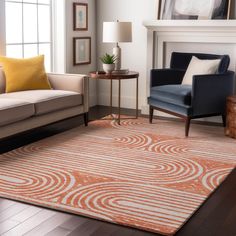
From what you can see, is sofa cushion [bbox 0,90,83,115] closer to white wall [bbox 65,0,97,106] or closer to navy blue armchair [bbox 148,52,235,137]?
navy blue armchair [bbox 148,52,235,137]

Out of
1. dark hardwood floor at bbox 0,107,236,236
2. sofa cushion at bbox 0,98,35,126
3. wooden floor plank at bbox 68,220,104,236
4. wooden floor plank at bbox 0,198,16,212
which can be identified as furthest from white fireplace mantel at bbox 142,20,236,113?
wooden floor plank at bbox 68,220,104,236

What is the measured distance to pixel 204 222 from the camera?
276cm

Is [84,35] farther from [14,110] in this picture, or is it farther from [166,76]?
[14,110]

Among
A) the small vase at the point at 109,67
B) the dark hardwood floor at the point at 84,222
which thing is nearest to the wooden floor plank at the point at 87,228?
the dark hardwood floor at the point at 84,222

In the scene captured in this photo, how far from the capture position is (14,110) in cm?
412

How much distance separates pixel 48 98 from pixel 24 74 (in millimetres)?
449

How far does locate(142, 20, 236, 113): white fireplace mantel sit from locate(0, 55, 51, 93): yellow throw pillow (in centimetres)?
150

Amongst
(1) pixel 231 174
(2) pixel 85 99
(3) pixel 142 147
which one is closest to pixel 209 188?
(1) pixel 231 174

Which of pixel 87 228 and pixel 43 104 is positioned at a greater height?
pixel 43 104

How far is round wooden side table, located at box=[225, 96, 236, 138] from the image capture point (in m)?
4.75

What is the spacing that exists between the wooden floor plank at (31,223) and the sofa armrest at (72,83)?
2.45 metres

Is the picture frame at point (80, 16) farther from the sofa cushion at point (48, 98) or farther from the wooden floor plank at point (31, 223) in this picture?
the wooden floor plank at point (31, 223)

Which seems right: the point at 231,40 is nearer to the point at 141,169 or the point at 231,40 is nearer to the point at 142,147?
the point at 142,147

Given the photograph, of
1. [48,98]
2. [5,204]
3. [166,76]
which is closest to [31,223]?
[5,204]
